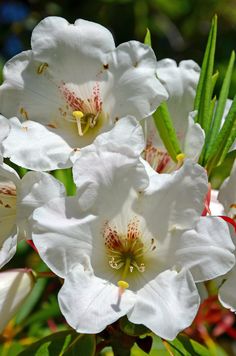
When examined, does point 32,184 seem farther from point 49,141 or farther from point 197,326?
point 197,326

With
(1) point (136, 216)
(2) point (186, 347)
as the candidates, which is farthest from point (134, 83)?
(2) point (186, 347)

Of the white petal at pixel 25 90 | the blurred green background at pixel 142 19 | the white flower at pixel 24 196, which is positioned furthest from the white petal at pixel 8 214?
the blurred green background at pixel 142 19

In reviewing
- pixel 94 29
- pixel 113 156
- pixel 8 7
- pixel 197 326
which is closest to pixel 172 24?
pixel 8 7

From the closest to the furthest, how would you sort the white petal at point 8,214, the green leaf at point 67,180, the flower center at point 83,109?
the white petal at point 8,214
the flower center at point 83,109
the green leaf at point 67,180

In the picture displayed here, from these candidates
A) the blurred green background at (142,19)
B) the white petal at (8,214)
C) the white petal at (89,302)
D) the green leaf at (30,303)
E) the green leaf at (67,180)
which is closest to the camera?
the white petal at (89,302)

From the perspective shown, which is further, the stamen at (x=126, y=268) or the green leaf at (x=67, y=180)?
the green leaf at (x=67, y=180)

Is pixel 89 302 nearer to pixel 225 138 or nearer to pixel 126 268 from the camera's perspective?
pixel 126 268

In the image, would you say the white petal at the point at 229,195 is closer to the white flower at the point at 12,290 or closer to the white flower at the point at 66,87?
the white flower at the point at 66,87
